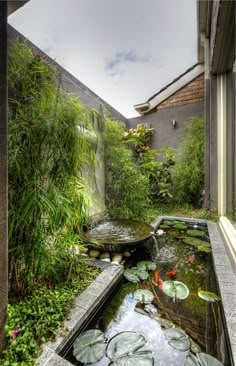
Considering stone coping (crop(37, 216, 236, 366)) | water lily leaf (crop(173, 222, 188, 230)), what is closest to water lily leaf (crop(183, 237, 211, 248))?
stone coping (crop(37, 216, 236, 366))

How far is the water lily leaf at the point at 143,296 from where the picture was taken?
2.13m

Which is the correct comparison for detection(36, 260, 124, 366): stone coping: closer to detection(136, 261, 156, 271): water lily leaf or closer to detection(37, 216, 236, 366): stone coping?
detection(37, 216, 236, 366): stone coping

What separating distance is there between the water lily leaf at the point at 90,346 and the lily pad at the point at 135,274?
37.1 inches

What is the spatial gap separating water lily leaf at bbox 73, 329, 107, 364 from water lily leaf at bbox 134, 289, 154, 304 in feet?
2.11

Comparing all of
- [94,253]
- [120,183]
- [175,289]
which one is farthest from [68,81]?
[175,289]

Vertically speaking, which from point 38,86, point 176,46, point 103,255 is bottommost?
point 103,255

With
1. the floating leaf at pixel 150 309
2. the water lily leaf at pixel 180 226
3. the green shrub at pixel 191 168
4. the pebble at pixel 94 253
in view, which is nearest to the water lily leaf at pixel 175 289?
the floating leaf at pixel 150 309

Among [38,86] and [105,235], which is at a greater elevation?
→ [38,86]

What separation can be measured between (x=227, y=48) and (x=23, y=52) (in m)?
3.67

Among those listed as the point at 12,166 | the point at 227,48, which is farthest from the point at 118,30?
the point at 12,166

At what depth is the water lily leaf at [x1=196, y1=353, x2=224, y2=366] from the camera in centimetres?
135

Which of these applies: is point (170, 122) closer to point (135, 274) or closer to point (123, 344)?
point (135, 274)

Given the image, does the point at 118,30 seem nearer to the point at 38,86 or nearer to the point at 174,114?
the point at 38,86

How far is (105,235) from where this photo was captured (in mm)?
3242
